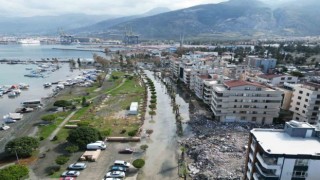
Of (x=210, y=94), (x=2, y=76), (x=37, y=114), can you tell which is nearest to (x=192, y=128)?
(x=210, y=94)

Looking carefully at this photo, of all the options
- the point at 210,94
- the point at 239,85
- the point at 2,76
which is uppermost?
the point at 239,85

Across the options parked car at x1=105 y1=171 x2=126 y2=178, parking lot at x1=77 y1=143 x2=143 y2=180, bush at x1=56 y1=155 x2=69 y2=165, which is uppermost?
bush at x1=56 y1=155 x2=69 y2=165

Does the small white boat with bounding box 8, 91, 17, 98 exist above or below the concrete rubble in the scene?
below

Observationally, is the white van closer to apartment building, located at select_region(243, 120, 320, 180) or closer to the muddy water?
the muddy water

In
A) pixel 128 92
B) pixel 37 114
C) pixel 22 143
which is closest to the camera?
pixel 22 143

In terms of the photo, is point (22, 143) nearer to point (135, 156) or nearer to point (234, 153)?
point (135, 156)

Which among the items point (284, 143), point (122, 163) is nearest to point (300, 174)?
point (284, 143)

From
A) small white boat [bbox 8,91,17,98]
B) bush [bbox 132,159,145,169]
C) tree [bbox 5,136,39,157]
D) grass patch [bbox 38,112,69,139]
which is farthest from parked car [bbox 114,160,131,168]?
small white boat [bbox 8,91,17,98]
